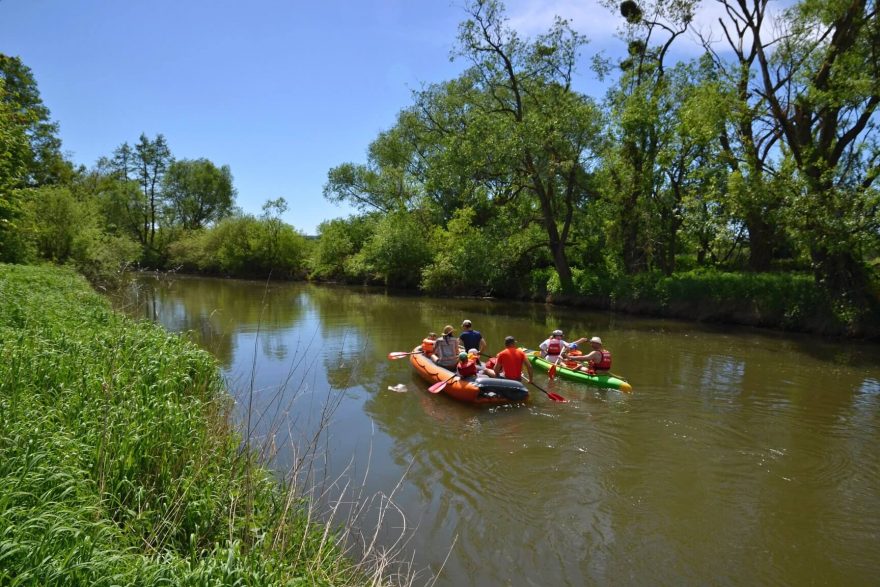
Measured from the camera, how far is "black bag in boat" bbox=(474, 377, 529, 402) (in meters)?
8.91

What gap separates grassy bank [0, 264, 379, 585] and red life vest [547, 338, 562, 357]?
753 centimetres

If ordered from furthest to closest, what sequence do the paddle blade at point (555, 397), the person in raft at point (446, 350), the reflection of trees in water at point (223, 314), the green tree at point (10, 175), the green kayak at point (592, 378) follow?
the green tree at point (10, 175), the reflection of trees in water at point (223, 314), the person in raft at point (446, 350), the green kayak at point (592, 378), the paddle blade at point (555, 397)

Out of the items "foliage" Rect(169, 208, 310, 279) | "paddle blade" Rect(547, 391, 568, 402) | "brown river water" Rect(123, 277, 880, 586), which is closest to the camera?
"brown river water" Rect(123, 277, 880, 586)

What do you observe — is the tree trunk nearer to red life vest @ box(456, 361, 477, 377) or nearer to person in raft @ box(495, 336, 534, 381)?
person in raft @ box(495, 336, 534, 381)

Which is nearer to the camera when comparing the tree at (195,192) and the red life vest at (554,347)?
the red life vest at (554,347)

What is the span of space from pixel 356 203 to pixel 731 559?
39.3 metres

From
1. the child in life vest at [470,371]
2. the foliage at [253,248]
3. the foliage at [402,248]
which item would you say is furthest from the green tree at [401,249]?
the child in life vest at [470,371]

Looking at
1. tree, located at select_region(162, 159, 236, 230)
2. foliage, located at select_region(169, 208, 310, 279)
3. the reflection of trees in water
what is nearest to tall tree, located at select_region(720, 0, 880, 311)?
the reflection of trees in water

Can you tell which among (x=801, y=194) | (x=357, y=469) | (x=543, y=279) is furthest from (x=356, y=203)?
(x=357, y=469)

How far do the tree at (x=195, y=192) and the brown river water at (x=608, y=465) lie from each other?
47.4 m

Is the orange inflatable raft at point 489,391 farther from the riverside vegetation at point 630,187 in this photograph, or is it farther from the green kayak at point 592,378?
the riverside vegetation at point 630,187

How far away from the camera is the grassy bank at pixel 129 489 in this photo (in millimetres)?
2693

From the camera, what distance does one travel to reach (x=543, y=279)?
27141 millimetres

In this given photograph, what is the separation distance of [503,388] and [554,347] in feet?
10.2
